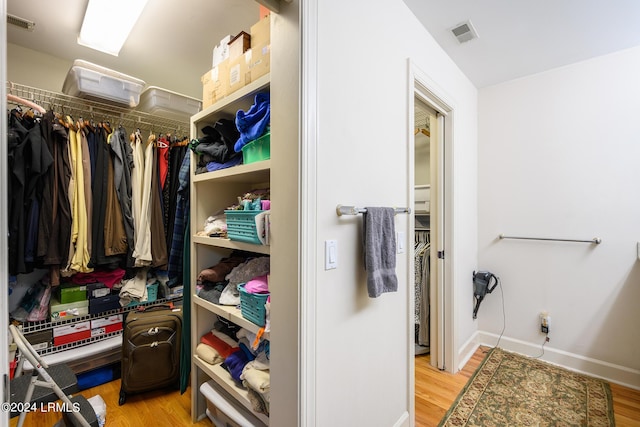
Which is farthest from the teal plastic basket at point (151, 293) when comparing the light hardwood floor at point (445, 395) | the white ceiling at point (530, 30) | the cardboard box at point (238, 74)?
the white ceiling at point (530, 30)

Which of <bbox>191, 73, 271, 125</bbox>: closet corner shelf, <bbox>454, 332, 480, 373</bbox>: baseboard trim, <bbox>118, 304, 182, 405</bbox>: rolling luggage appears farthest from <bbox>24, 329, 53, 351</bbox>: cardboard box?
<bbox>454, 332, 480, 373</bbox>: baseboard trim

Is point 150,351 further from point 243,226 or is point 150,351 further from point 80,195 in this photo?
point 243,226

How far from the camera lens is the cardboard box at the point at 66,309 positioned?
6.50 feet

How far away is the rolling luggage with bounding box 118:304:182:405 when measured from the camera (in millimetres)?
1856

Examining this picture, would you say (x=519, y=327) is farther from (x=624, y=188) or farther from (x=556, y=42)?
(x=556, y=42)

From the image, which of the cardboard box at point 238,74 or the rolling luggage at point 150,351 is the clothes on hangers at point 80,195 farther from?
the cardboard box at point 238,74

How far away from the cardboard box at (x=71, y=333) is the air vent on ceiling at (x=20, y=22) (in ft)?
6.61

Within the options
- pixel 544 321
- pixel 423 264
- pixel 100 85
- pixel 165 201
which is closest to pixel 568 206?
pixel 544 321

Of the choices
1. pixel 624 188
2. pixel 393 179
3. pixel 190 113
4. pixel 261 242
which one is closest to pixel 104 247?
pixel 190 113

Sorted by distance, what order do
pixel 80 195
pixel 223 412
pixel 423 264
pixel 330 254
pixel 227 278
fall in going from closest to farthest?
1. pixel 330 254
2. pixel 223 412
3. pixel 227 278
4. pixel 80 195
5. pixel 423 264

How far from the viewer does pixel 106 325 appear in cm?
219

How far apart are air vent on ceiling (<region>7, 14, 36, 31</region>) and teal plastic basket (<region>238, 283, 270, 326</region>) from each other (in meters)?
2.22

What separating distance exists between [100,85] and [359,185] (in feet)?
6.72

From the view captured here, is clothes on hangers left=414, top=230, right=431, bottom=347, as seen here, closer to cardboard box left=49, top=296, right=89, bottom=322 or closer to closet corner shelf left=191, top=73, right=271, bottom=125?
closet corner shelf left=191, top=73, right=271, bottom=125
